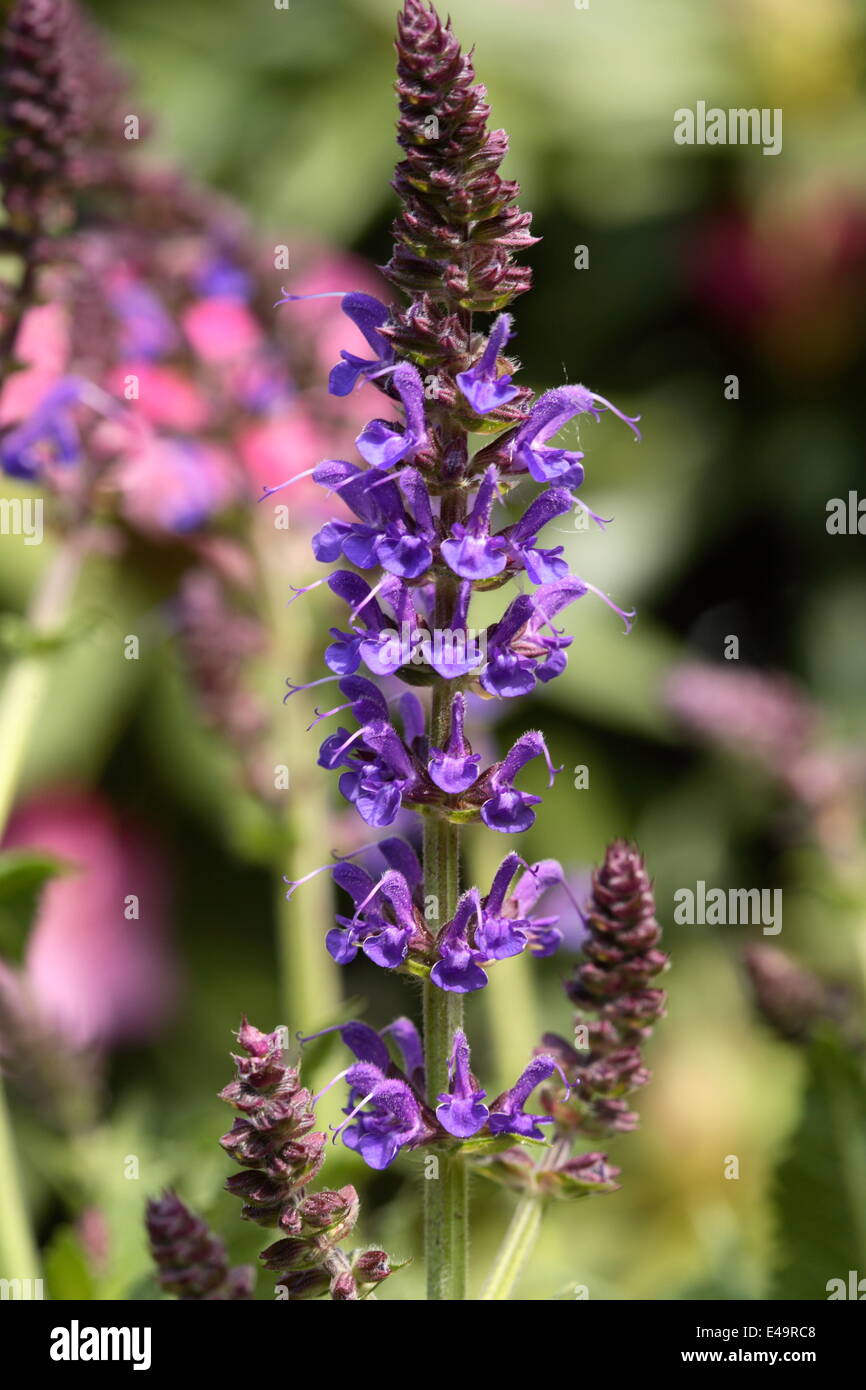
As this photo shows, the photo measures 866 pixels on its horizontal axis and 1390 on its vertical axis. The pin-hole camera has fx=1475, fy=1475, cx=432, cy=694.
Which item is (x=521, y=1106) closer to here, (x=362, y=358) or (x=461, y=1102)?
(x=461, y=1102)

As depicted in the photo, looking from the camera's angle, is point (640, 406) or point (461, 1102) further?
point (640, 406)

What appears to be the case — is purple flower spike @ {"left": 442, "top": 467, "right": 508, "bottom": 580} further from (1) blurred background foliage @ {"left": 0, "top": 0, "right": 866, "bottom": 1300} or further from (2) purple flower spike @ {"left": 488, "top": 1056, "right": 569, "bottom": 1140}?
(1) blurred background foliage @ {"left": 0, "top": 0, "right": 866, "bottom": 1300}
